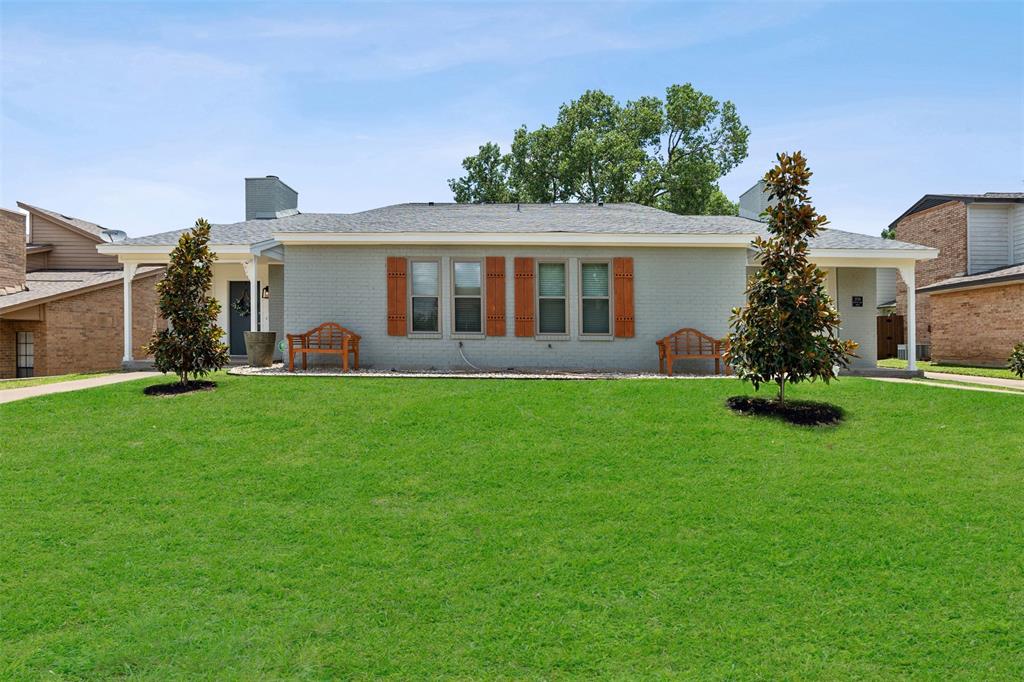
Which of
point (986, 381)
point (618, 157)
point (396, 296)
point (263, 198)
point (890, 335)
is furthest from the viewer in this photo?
point (618, 157)

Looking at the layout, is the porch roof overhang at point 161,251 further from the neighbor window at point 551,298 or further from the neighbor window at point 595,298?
the neighbor window at point 595,298

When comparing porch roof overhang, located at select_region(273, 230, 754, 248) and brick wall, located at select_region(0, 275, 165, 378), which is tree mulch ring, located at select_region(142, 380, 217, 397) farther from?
brick wall, located at select_region(0, 275, 165, 378)

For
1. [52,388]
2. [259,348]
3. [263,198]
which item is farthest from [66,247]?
[52,388]

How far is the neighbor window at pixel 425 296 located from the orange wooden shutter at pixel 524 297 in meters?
1.65

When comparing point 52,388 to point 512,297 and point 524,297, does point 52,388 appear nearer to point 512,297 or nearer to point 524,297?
point 512,297

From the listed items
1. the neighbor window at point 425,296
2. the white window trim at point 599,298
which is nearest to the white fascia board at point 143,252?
the neighbor window at point 425,296

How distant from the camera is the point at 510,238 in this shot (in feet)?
39.3

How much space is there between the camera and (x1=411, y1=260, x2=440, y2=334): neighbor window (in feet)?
40.8

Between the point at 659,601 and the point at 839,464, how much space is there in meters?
3.30

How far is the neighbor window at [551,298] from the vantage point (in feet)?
40.7

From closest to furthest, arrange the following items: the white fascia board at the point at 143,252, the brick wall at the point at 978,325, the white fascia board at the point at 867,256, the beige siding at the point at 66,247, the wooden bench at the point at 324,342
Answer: the wooden bench at the point at 324,342, the white fascia board at the point at 867,256, the white fascia board at the point at 143,252, the brick wall at the point at 978,325, the beige siding at the point at 66,247

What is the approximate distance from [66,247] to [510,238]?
61.5 ft

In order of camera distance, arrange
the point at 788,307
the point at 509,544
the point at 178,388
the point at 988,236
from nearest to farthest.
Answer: the point at 509,544 → the point at 788,307 → the point at 178,388 → the point at 988,236

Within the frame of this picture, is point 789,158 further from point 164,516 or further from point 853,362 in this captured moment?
point 164,516
